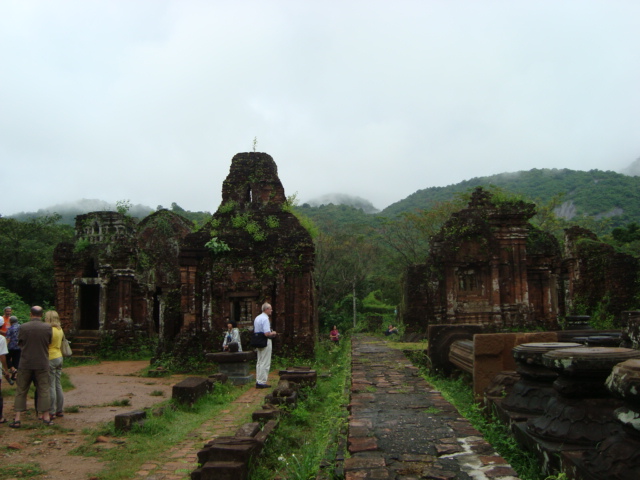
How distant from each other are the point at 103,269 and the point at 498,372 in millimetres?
18796

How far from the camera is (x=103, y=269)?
21.4 metres

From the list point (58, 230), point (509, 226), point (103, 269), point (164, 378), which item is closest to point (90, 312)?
point (103, 269)

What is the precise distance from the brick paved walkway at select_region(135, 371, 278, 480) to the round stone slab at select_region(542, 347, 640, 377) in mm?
3528

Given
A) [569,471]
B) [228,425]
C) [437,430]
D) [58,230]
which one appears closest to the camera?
[569,471]

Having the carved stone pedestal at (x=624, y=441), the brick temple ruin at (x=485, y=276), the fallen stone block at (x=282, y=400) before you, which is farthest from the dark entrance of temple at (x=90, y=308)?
the carved stone pedestal at (x=624, y=441)

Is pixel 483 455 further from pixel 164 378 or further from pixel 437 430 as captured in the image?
pixel 164 378

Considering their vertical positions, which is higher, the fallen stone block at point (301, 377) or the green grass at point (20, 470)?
the fallen stone block at point (301, 377)

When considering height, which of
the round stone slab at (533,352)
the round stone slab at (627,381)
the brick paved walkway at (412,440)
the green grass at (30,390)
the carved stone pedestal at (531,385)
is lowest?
the green grass at (30,390)

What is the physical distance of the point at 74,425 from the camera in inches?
291

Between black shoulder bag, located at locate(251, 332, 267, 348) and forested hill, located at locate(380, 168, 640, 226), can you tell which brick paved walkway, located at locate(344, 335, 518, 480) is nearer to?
black shoulder bag, located at locate(251, 332, 267, 348)

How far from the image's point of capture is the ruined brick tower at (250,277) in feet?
47.4

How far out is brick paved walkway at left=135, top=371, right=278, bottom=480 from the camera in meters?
5.04

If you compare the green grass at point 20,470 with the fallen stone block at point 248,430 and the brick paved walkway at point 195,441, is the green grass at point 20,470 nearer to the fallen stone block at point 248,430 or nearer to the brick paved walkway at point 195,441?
Answer: the brick paved walkway at point 195,441

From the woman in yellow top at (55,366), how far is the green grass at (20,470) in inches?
94.1
